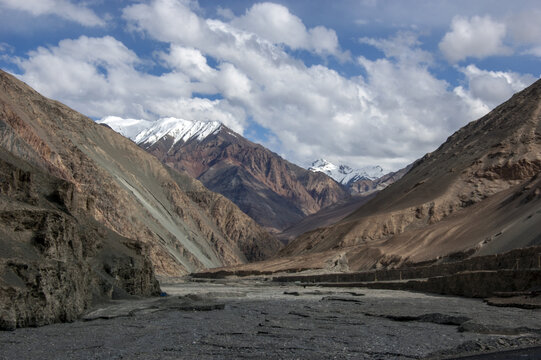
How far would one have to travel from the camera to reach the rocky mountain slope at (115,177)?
74750 mm

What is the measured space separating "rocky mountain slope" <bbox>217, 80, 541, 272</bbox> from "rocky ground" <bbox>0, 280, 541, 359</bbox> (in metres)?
27.0

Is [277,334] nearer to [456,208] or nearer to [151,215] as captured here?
[456,208]

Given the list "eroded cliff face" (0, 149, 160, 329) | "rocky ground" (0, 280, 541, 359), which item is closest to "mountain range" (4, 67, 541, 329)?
"eroded cliff face" (0, 149, 160, 329)

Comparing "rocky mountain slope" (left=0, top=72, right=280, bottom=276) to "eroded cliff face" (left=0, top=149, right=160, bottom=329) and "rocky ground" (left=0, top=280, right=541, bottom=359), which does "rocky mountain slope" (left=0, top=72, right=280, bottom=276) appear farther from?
"rocky ground" (left=0, top=280, right=541, bottom=359)

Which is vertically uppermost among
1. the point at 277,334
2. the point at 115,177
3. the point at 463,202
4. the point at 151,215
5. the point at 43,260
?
the point at 115,177

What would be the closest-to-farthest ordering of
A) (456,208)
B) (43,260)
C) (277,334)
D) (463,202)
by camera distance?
(277,334) < (43,260) < (463,202) < (456,208)

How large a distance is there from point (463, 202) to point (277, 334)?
65.0 m

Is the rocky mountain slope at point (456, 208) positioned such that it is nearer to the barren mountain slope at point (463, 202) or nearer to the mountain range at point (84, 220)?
the barren mountain slope at point (463, 202)

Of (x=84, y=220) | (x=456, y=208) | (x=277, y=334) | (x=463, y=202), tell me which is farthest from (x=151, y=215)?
(x=277, y=334)

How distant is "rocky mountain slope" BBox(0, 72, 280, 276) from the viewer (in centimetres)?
7475

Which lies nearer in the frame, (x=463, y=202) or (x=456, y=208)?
(x=463, y=202)

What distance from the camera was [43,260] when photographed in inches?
780

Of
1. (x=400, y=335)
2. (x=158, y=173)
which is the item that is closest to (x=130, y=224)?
(x=158, y=173)

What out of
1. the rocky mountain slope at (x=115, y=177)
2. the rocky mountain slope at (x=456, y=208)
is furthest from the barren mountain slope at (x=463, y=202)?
the rocky mountain slope at (x=115, y=177)
